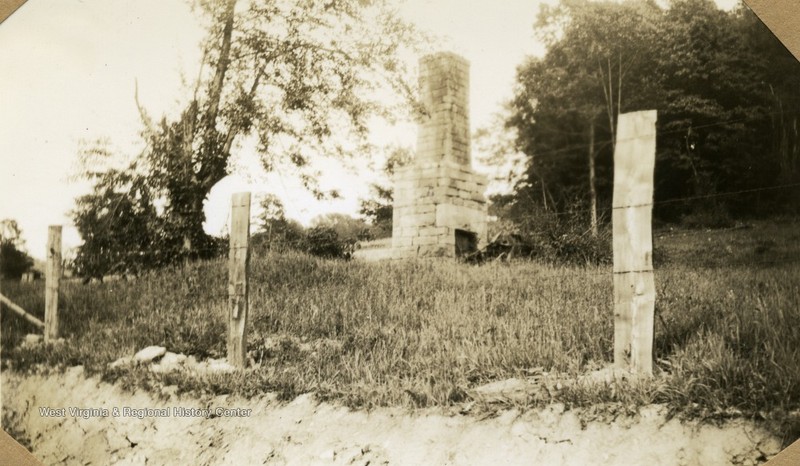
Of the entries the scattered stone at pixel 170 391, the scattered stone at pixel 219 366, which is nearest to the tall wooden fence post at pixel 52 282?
the scattered stone at pixel 170 391

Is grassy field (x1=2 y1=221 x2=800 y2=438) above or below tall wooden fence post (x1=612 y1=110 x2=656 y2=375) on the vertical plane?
below

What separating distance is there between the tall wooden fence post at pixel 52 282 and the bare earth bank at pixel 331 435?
1.78 ft

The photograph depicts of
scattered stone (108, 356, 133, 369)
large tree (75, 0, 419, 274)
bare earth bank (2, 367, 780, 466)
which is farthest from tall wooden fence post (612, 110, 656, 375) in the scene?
scattered stone (108, 356, 133, 369)

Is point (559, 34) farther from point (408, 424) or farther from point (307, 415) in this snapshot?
point (307, 415)

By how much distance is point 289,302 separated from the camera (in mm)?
4199

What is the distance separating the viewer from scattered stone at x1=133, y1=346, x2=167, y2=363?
12.7ft

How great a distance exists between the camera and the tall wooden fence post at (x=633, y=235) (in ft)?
8.42

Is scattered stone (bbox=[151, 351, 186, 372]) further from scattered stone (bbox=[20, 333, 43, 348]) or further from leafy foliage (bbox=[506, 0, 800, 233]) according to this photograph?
leafy foliage (bbox=[506, 0, 800, 233])

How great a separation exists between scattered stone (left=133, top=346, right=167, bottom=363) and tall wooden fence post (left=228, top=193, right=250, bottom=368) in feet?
1.82

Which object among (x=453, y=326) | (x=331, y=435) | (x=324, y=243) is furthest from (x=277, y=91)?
(x=331, y=435)

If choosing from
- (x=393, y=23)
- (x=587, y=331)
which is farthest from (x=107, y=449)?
(x=393, y=23)

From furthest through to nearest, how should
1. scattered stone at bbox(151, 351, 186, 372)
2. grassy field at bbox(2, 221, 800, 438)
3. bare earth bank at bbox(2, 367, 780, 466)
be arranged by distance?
scattered stone at bbox(151, 351, 186, 372), grassy field at bbox(2, 221, 800, 438), bare earth bank at bbox(2, 367, 780, 466)

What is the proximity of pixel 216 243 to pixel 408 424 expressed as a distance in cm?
236

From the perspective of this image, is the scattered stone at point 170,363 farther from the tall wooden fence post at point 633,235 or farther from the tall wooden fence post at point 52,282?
the tall wooden fence post at point 633,235
